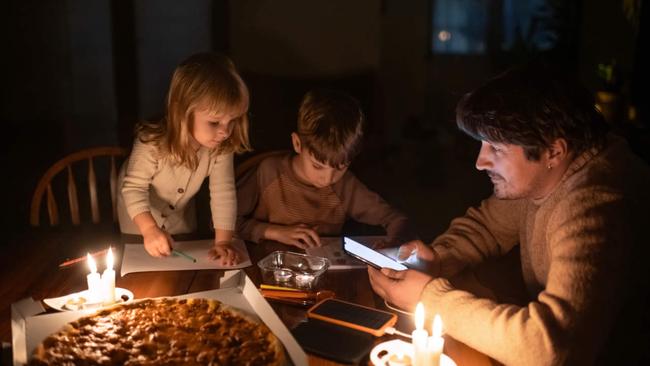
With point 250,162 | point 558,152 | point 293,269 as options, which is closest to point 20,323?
point 293,269

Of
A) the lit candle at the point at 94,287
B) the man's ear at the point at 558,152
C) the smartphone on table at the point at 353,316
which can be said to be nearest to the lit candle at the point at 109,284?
the lit candle at the point at 94,287

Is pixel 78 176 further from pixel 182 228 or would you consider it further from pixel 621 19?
pixel 621 19

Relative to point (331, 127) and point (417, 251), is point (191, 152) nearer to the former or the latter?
point (331, 127)

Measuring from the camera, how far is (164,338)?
52.8 inches

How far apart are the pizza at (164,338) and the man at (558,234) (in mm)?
366

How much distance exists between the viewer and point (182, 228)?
94.9 inches

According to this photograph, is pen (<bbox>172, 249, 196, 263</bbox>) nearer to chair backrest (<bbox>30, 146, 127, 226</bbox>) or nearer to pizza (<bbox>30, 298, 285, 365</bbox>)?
pizza (<bbox>30, 298, 285, 365</bbox>)

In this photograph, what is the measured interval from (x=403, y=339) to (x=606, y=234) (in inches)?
18.0

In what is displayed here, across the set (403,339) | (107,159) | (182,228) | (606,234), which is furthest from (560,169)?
(107,159)

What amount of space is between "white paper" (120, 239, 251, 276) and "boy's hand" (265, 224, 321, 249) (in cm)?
13

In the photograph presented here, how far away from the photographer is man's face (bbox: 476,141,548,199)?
1.47m

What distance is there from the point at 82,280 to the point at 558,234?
116 centimetres

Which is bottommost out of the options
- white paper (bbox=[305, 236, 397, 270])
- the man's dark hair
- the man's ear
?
white paper (bbox=[305, 236, 397, 270])

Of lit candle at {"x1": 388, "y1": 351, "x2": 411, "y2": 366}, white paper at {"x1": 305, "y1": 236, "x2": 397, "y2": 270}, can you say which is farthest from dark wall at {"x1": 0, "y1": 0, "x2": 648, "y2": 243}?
lit candle at {"x1": 388, "y1": 351, "x2": 411, "y2": 366}
